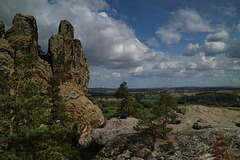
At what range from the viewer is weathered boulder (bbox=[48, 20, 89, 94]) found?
38.4 metres

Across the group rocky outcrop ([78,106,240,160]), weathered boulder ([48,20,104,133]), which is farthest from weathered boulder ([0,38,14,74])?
rocky outcrop ([78,106,240,160])

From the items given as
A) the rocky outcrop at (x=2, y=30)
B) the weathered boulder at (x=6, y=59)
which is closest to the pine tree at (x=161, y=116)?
the weathered boulder at (x=6, y=59)

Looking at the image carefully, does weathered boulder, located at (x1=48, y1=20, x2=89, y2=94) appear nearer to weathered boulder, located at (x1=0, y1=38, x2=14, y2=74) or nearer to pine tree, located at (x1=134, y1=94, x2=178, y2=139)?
weathered boulder, located at (x1=0, y1=38, x2=14, y2=74)

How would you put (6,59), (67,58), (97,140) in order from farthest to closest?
(67,58), (6,59), (97,140)

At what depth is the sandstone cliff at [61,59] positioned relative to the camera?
97.3 ft

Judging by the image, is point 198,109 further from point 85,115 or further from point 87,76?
point 87,76

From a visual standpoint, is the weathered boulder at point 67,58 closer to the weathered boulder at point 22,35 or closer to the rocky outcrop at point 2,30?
the weathered boulder at point 22,35

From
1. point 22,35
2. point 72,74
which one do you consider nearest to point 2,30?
point 22,35

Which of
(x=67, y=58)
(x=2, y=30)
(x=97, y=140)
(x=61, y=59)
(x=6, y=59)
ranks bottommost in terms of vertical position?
(x=97, y=140)

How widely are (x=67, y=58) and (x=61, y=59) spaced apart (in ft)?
6.85

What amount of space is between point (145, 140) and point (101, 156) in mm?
6377

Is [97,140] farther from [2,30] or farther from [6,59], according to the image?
[2,30]

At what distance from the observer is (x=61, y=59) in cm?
3897

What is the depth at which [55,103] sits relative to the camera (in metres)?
23.4
